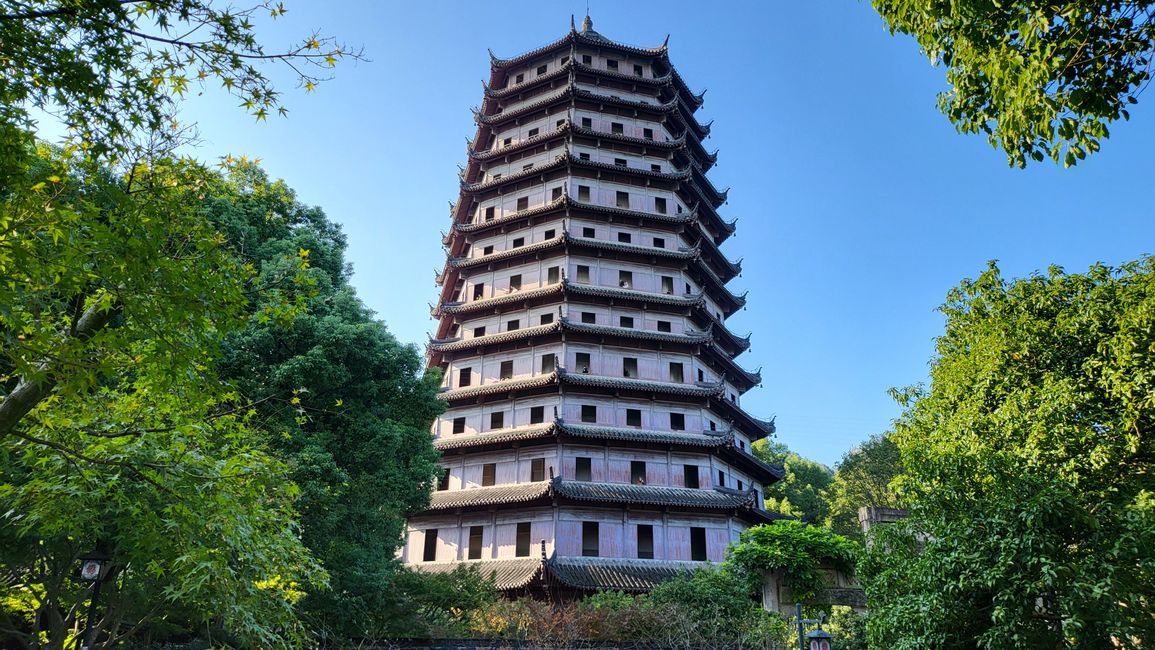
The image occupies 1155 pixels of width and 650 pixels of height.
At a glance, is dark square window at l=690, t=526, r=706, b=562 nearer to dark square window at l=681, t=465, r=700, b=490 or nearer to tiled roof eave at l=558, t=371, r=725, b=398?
dark square window at l=681, t=465, r=700, b=490

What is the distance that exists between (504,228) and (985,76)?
27207 millimetres

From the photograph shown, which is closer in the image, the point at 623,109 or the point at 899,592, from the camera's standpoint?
the point at 899,592

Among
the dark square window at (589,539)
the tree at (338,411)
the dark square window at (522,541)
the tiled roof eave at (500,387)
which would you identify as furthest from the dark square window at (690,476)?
the tree at (338,411)

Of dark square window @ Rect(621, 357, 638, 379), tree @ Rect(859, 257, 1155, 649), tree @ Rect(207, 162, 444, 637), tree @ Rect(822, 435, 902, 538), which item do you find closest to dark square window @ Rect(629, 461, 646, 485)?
dark square window @ Rect(621, 357, 638, 379)

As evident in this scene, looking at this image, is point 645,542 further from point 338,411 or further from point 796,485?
point 796,485

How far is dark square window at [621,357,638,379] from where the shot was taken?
29.2 metres

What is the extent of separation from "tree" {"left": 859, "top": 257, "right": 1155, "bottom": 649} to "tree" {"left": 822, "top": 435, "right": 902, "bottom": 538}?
32120 millimetres

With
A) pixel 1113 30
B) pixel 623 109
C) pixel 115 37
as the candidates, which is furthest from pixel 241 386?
pixel 623 109

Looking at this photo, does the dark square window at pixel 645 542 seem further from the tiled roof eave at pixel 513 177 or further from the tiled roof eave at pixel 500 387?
the tiled roof eave at pixel 513 177

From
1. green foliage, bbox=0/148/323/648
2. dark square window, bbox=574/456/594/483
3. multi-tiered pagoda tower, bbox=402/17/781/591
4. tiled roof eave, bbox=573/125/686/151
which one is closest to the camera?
green foliage, bbox=0/148/323/648

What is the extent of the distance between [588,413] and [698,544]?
21.4ft

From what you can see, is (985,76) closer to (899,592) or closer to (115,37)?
(115,37)

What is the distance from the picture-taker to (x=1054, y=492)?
964cm

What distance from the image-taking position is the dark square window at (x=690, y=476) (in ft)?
90.6
